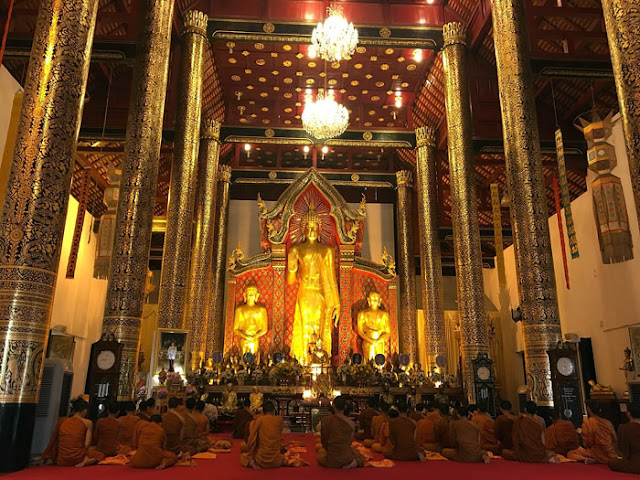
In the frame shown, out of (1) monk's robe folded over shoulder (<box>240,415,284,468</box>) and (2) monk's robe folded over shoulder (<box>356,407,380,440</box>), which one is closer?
(1) monk's robe folded over shoulder (<box>240,415,284,468</box>)

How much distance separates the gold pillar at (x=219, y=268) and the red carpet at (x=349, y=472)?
880cm

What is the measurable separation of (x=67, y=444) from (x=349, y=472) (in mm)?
2655

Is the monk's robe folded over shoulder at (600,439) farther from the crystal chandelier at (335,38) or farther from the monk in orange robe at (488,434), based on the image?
the crystal chandelier at (335,38)

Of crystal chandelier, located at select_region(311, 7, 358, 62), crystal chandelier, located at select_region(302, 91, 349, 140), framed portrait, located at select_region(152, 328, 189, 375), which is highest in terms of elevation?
crystal chandelier, located at select_region(311, 7, 358, 62)

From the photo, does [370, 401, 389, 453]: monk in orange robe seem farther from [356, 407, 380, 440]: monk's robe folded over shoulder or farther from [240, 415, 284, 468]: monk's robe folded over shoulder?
[240, 415, 284, 468]: monk's robe folded over shoulder

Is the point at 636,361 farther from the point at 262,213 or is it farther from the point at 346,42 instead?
the point at 262,213

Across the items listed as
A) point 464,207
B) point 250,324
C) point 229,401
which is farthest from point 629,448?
point 250,324

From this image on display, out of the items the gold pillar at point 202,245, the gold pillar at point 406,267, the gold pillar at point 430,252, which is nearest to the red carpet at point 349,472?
the gold pillar at point 430,252

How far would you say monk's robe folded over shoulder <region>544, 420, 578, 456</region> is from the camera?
6004 millimetres

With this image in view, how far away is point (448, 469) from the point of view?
5.12 metres

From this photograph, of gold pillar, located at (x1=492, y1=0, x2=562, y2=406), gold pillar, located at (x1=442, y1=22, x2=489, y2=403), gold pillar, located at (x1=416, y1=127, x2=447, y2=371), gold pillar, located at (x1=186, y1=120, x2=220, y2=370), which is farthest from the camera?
gold pillar, located at (x1=416, y1=127, x2=447, y2=371)

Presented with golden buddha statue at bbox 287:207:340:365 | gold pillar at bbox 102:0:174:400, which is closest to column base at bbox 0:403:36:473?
gold pillar at bbox 102:0:174:400

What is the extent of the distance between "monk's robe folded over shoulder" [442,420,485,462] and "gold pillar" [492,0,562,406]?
1.74 m

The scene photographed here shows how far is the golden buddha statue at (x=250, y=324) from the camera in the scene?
46.3 ft
